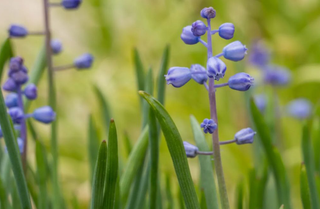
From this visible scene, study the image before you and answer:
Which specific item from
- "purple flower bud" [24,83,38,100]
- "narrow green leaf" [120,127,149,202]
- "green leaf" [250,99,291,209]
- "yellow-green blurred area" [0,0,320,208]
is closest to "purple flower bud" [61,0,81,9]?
"purple flower bud" [24,83,38,100]

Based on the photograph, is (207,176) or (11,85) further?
(11,85)

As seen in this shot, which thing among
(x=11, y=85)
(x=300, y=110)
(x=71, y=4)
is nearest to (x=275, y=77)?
(x=300, y=110)

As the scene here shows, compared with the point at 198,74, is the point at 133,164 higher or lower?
lower

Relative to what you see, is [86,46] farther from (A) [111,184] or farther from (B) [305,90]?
(A) [111,184]

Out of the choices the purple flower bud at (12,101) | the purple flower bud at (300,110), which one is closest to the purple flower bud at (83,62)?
the purple flower bud at (12,101)

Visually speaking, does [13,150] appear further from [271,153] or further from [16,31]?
Answer: [271,153]

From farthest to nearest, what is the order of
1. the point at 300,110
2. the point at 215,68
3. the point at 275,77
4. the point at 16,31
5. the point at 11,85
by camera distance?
1. the point at 300,110
2. the point at 275,77
3. the point at 16,31
4. the point at 11,85
5. the point at 215,68
